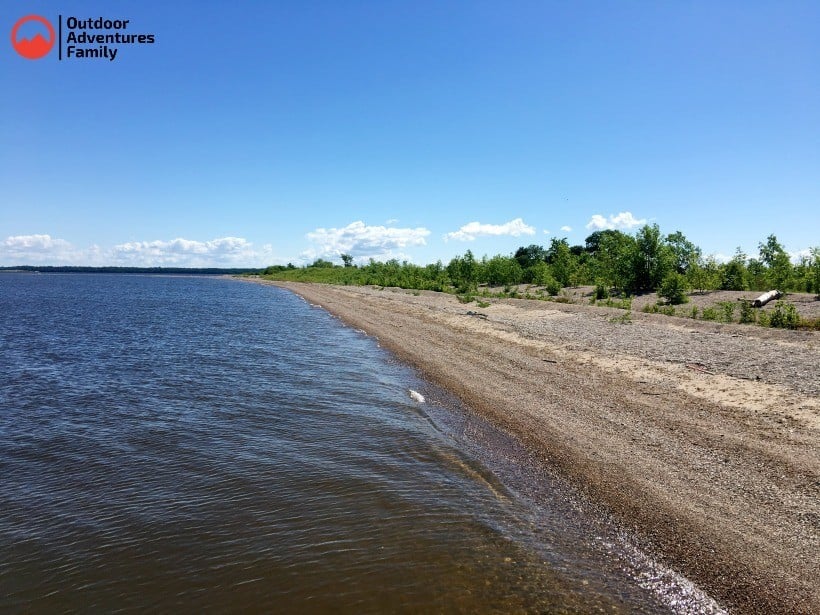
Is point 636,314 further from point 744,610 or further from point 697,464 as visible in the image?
point 744,610

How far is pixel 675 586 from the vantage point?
6.20m

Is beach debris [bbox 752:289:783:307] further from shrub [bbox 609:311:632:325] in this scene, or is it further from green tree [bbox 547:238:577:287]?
green tree [bbox 547:238:577:287]

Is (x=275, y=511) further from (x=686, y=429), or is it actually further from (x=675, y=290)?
(x=675, y=290)

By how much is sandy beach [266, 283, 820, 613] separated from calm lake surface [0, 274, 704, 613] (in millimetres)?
1162

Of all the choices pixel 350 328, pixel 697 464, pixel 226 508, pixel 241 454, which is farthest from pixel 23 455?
pixel 350 328

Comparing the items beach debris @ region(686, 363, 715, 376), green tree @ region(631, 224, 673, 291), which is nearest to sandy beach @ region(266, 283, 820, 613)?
beach debris @ region(686, 363, 715, 376)

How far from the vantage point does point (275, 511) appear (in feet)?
26.9

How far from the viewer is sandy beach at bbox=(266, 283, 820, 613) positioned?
6.68 m

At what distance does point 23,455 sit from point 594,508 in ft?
39.7

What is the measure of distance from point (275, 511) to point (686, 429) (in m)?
9.37

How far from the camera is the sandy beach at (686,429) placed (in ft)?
21.9

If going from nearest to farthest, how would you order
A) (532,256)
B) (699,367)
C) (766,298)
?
(699,367), (766,298), (532,256)

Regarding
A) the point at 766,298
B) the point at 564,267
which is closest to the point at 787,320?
the point at 766,298

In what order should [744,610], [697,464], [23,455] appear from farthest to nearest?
[23,455] → [697,464] → [744,610]
